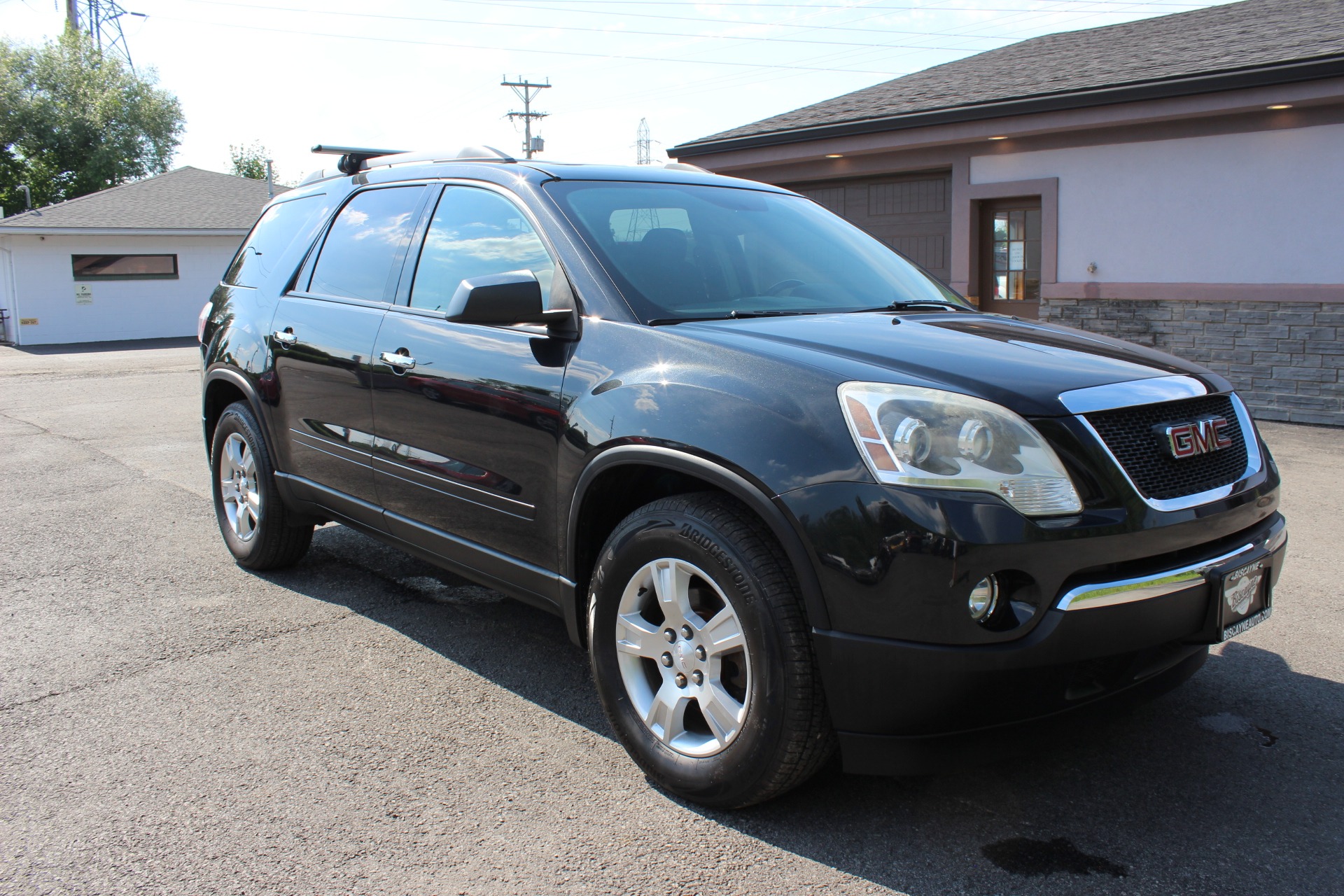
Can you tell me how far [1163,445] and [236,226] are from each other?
32.3 meters

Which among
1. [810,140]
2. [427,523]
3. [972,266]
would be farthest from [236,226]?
[427,523]

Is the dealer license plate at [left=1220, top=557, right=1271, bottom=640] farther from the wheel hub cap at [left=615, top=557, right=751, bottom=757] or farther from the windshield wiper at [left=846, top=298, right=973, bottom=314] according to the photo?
the windshield wiper at [left=846, top=298, right=973, bottom=314]

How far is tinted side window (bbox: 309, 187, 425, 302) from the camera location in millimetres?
4066

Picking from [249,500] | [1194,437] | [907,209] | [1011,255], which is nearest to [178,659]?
[249,500]

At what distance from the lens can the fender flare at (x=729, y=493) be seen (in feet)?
8.16

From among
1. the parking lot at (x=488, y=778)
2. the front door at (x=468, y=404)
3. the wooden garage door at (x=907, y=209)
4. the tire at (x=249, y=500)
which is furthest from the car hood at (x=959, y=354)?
the wooden garage door at (x=907, y=209)

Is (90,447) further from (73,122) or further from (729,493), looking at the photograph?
(73,122)

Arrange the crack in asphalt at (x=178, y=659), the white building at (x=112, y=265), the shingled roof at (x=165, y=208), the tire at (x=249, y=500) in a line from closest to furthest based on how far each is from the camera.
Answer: the crack in asphalt at (x=178, y=659) → the tire at (x=249, y=500) → the white building at (x=112, y=265) → the shingled roof at (x=165, y=208)

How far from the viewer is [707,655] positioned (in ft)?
9.06

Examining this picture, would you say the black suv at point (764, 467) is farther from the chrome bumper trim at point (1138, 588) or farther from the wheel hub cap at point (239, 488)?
the wheel hub cap at point (239, 488)

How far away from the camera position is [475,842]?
2684 millimetres

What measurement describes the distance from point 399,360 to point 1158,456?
254 cm

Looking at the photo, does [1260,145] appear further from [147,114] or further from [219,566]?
[147,114]

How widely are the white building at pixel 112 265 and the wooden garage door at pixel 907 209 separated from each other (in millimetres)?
22859
